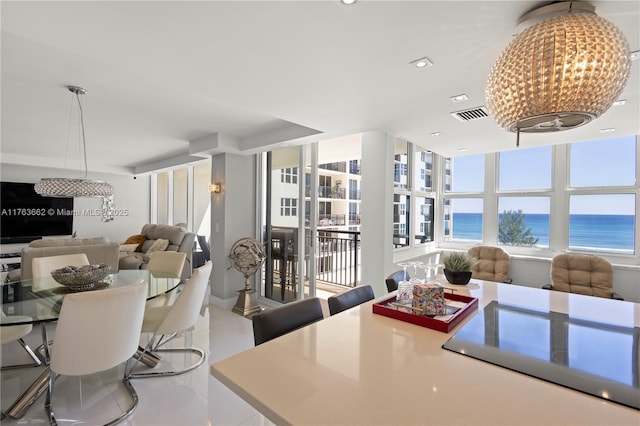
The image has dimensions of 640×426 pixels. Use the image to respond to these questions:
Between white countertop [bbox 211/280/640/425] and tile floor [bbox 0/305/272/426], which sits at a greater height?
white countertop [bbox 211/280/640/425]

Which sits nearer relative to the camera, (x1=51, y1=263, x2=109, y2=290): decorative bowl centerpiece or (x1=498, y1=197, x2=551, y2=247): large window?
(x1=51, y1=263, x2=109, y2=290): decorative bowl centerpiece

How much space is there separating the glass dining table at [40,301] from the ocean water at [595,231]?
188 inches

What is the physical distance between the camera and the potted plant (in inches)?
86.1

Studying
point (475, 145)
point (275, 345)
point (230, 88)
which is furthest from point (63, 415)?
point (475, 145)

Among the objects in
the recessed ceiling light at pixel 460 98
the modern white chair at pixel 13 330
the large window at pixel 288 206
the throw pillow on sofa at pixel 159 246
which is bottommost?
the modern white chair at pixel 13 330

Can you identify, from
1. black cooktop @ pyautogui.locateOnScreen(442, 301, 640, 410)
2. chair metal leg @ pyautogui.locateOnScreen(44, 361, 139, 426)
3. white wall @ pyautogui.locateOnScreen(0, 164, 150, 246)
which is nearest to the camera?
black cooktop @ pyautogui.locateOnScreen(442, 301, 640, 410)

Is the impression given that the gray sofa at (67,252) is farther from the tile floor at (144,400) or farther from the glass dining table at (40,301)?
the tile floor at (144,400)

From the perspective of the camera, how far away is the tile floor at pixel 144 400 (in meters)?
2.03

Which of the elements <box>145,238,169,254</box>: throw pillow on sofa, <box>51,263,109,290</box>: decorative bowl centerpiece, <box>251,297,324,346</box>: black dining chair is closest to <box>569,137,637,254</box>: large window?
<box>251,297,324,346</box>: black dining chair

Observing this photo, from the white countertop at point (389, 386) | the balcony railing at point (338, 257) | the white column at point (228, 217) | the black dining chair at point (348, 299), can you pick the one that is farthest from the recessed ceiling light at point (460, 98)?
the white column at point (228, 217)

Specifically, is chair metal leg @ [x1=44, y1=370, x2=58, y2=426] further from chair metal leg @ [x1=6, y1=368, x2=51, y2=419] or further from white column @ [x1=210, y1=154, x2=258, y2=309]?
white column @ [x1=210, y1=154, x2=258, y2=309]

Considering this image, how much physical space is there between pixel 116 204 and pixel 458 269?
8.96 m

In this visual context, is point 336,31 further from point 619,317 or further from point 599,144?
point 599,144

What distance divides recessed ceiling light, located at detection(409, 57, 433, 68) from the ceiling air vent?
0.93 m
